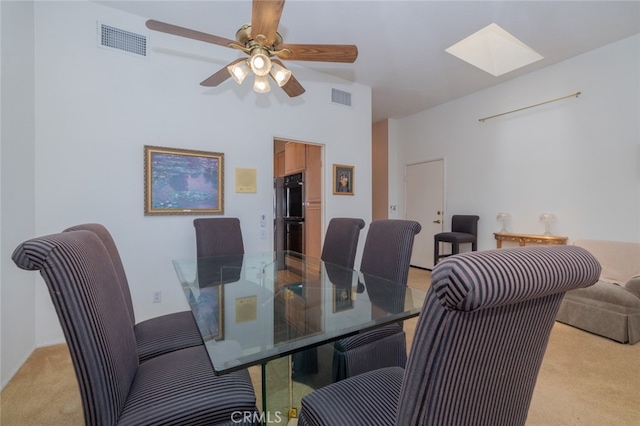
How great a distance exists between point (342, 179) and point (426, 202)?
2.01m

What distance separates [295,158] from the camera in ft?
15.3

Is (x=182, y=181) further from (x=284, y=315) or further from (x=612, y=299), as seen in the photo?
(x=612, y=299)

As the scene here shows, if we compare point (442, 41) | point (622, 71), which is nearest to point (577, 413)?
point (442, 41)

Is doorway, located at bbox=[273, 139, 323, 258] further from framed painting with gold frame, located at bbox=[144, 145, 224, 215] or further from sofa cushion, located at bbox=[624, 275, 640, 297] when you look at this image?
sofa cushion, located at bbox=[624, 275, 640, 297]

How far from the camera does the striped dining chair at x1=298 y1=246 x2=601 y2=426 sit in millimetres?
423

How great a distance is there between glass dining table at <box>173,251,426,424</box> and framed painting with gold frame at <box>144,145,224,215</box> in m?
0.87

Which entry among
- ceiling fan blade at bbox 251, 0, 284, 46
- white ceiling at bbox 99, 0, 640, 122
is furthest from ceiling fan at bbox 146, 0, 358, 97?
white ceiling at bbox 99, 0, 640, 122

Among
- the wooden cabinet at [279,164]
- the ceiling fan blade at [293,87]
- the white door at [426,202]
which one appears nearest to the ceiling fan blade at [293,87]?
the ceiling fan blade at [293,87]

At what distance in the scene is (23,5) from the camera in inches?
82.0

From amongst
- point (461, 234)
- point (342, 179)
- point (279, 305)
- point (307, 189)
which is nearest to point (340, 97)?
point (342, 179)

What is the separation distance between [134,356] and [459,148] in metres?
4.82

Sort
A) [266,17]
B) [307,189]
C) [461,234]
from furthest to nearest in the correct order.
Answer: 1. [307,189]
2. [461,234]
3. [266,17]

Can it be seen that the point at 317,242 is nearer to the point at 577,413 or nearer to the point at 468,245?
the point at 468,245

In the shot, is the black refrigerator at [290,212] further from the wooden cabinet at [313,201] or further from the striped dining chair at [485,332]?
the striped dining chair at [485,332]
